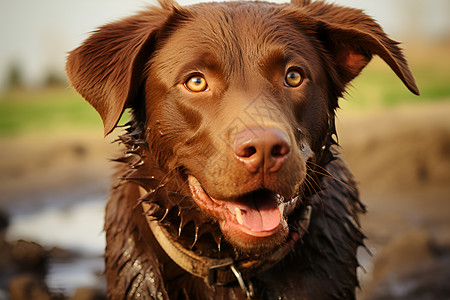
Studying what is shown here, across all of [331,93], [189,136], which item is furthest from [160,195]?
[331,93]

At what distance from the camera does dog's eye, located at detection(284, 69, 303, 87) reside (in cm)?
284

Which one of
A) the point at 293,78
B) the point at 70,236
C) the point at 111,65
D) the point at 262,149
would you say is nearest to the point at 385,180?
the point at 70,236

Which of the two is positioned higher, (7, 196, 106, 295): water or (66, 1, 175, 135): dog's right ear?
(66, 1, 175, 135): dog's right ear

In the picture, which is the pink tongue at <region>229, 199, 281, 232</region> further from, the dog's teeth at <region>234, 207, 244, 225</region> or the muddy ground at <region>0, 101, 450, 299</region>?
the muddy ground at <region>0, 101, 450, 299</region>

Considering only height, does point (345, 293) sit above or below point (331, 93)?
below

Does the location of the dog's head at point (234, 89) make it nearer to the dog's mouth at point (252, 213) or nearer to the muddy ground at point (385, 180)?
the dog's mouth at point (252, 213)

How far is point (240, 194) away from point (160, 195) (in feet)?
2.20

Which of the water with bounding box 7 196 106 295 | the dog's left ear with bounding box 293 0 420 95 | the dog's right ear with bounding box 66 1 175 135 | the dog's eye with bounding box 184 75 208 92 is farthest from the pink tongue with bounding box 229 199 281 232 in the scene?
the water with bounding box 7 196 106 295

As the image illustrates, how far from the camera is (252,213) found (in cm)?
263

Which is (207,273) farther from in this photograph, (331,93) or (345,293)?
(331,93)

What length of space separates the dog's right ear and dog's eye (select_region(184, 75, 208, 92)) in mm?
324

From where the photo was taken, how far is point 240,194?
98.6 inches

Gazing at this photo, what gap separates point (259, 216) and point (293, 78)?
77 cm

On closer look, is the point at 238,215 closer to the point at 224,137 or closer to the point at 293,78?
the point at 224,137
